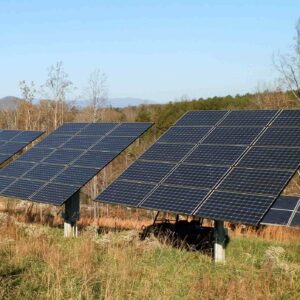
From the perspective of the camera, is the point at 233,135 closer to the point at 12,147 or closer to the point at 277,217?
the point at 277,217

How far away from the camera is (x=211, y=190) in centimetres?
1074

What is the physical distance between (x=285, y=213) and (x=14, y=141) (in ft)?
38.5

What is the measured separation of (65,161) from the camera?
51.8 feet

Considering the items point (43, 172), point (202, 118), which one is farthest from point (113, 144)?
point (202, 118)

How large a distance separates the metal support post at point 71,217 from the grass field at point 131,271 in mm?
1540

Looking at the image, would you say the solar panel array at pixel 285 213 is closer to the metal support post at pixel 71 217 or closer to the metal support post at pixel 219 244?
the metal support post at pixel 219 244

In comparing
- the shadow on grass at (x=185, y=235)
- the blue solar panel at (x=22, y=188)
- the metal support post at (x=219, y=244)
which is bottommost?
the shadow on grass at (x=185, y=235)

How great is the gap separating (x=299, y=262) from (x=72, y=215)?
6.76m

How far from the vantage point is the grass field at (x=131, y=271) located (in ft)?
26.3

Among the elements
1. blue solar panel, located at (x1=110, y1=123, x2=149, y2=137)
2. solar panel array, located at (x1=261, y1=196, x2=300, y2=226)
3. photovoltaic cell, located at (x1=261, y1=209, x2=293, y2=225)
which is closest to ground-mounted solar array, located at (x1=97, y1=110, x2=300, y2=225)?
blue solar panel, located at (x1=110, y1=123, x2=149, y2=137)

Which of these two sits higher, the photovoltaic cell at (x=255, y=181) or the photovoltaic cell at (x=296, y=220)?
the photovoltaic cell at (x=255, y=181)

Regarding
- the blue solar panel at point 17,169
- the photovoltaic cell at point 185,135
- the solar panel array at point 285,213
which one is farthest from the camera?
the solar panel array at point 285,213

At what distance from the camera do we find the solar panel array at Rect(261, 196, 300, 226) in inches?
688

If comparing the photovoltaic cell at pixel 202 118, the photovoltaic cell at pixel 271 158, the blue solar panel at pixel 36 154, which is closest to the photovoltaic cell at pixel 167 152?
the photovoltaic cell at pixel 202 118
